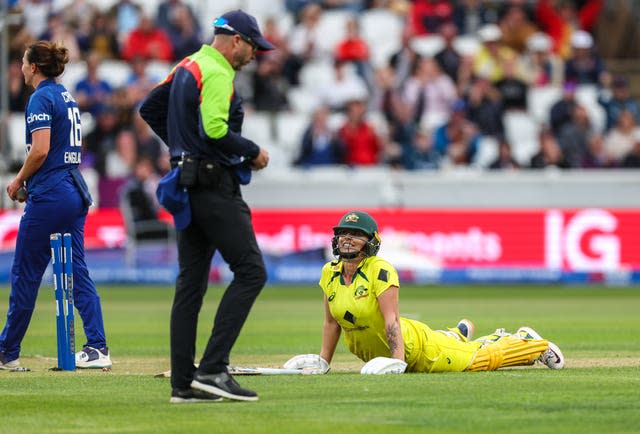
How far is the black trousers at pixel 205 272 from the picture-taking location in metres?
9.16

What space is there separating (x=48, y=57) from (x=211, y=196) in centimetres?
305

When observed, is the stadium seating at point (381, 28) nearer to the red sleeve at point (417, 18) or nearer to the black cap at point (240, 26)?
the red sleeve at point (417, 18)

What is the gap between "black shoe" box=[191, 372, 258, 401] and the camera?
9250 mm

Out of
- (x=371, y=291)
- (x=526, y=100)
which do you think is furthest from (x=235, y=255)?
(x=526, y=100)

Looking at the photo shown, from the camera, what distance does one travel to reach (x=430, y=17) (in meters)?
31.3

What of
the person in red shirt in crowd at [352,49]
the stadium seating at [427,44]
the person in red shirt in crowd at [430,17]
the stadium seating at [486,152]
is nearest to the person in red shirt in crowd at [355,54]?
the person in red shirt in crowd at [352,49]

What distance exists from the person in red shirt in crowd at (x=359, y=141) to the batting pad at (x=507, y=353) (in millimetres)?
15978

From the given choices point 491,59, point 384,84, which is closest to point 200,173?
point 384,84

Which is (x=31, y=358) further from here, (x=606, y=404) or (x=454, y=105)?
(x=454, y=105)

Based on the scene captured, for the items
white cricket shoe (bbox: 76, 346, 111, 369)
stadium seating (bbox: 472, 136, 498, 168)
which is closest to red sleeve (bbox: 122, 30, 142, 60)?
stadium seating (bbox: 472, 136, 498, 168)

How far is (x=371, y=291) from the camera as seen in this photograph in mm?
10992

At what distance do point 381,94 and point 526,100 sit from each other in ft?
10.0

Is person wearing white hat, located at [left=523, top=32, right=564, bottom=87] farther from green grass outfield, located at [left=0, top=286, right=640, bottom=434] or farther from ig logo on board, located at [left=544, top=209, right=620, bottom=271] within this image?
green grass outfield, located at [left=0, top=286, right=640, bottom=434]

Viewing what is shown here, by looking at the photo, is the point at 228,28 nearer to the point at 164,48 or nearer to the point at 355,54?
the point at 164,48
